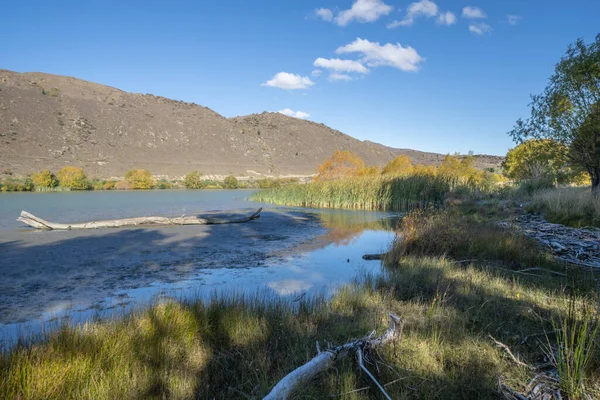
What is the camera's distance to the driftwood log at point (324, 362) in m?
2.01

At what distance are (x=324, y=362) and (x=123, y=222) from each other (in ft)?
33.3

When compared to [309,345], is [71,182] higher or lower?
higher

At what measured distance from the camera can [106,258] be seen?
22.2 feet

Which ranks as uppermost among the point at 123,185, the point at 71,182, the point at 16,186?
the point at 71,182

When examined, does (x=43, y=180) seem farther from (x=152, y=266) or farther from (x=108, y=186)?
(x=152, y=266)

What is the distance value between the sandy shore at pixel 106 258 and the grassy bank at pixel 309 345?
196 centimetres

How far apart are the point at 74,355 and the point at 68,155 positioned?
48.8m

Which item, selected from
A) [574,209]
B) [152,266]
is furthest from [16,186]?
[574,209]

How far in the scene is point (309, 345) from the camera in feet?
9.84

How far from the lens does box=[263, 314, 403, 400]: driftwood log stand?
6.59ft

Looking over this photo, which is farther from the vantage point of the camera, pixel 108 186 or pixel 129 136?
pixel 129 136

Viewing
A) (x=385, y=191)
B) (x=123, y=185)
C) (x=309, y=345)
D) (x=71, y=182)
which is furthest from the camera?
(x=123, y=185)

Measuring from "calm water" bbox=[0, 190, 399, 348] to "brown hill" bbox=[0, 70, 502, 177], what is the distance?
35558 millimetres

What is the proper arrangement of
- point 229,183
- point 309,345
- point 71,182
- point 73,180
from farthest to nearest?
point 229,183
point 73,180
point 71,182
point 309,345
